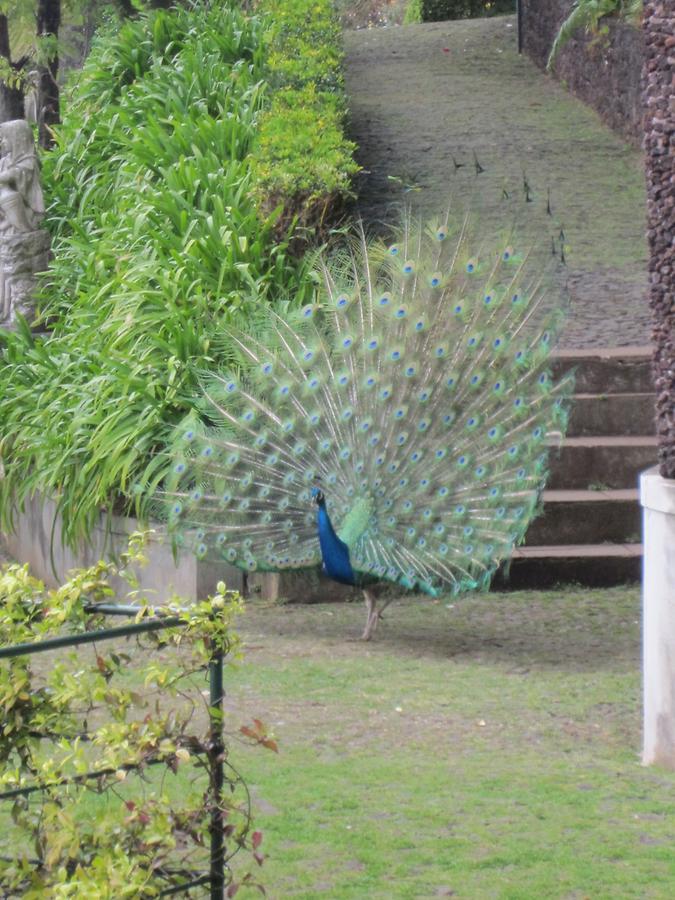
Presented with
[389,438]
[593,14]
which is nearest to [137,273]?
[389,438]

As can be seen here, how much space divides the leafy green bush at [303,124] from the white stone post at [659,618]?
198 inches

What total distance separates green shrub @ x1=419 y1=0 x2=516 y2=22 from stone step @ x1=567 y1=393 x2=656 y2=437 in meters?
16.2

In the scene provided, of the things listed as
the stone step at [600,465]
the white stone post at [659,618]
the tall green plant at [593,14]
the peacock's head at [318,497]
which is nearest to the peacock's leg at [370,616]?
the peacock's head at [318,497]

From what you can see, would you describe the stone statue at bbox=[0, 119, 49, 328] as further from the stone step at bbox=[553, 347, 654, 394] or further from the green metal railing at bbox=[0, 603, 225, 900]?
the green metal railing at bbox=[0, 603, 225, 900]

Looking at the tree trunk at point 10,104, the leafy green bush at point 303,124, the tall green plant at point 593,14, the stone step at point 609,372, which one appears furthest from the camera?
the tree trunk at point 10,104

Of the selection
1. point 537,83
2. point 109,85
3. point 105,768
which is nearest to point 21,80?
point 109,85

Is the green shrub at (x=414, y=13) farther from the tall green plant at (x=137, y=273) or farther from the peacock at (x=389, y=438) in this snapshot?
the peacock at (x=389, y=438)

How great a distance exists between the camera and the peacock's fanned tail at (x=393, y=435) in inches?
273

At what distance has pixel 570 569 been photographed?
815 centimetres

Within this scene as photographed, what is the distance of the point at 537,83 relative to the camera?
728 inches

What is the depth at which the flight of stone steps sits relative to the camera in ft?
26.8

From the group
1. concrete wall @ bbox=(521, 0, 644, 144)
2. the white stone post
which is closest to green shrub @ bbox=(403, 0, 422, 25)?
concrete wall @ bbox=(521, 0, 644, 144)

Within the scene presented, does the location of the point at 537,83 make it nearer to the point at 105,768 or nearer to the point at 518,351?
the point at 518,351

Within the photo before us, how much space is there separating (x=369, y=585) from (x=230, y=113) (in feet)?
20.2
